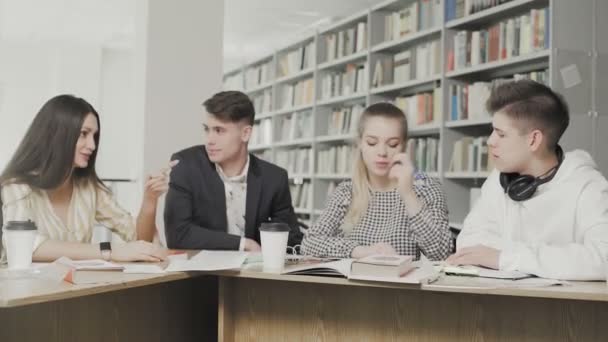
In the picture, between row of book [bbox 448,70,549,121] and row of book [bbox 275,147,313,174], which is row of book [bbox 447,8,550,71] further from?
row of book [bbox 275,147,313,174]

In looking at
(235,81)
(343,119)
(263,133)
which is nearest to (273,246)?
(343,119)

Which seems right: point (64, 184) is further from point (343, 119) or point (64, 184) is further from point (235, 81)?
point (235, 81)

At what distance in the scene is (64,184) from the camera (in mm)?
2211

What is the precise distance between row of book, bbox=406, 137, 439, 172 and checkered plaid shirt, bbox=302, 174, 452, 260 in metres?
2.27

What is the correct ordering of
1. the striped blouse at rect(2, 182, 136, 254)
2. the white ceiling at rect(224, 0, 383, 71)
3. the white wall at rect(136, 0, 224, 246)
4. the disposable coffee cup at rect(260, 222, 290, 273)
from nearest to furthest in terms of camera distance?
1. the disposable coffee cup at rect(260, 222, 290, 273)
2. the striped blouse at rect(2, 182, 136, 254)
3. the white wall at rect(136, 0, 224, 246)
4. the white ceiling at rect(224, 0, 383, 71)

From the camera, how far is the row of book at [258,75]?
6.96 metres

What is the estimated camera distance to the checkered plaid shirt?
2.03 m

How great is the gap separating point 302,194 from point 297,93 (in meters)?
0.99

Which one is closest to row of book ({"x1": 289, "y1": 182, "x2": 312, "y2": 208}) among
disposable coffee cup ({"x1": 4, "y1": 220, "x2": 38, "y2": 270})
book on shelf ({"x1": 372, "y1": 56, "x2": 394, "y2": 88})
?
book on shelf ({"x1": 372, "y1": 56, "x2": 394, "y2": 88})

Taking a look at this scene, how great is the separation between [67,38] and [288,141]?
126 inches

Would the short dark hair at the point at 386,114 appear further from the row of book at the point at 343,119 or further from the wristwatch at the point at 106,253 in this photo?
the row of book at the point at 343,119

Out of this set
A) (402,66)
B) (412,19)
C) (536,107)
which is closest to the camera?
(536,107)

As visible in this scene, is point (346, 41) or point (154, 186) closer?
point (154, 186)

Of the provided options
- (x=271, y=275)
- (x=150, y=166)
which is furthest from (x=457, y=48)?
(x=271, y=275)
